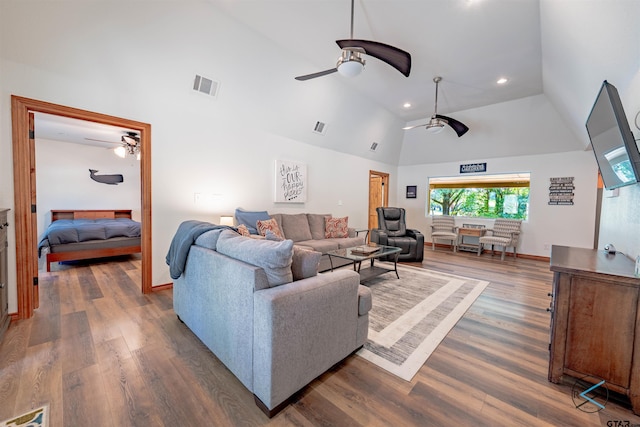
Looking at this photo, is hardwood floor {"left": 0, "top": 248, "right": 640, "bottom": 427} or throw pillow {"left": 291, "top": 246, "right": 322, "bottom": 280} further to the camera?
throw pillow {"left": 291, "top": 246, "right": 322, "bottom": 280}

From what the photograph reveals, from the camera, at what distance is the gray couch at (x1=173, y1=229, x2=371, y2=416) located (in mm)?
1393

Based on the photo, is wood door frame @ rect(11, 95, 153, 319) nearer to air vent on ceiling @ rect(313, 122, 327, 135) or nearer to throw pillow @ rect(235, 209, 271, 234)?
throw pillow @ rect(235, 209, 271, 234)

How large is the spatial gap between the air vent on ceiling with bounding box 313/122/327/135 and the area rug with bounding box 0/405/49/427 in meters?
→ 4.77

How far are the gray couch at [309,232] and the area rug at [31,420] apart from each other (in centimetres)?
316

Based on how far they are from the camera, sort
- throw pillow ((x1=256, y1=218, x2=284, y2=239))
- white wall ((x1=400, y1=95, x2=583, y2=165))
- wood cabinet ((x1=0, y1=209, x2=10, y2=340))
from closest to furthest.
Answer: wood cabinet ((x1=0, y1=209, x2=10, y2=340)) < throw pillow ((x1=256, y1=218, x2=284, y2=239)) < white wall ((x1=400, y1=95, x2=583, y2=165))

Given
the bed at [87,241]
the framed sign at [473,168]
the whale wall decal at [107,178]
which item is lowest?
the bed at [87,241]

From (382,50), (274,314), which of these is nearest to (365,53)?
(382,50)

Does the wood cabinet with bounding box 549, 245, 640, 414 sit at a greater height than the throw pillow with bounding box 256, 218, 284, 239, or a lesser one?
lesser

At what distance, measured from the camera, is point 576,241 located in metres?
5.27

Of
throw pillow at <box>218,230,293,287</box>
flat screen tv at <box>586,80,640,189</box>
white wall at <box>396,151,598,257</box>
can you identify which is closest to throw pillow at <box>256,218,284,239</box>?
throw pillow at <box>218,230,293,287</box>

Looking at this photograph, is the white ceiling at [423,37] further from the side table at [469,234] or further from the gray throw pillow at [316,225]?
the side table at [469,234]

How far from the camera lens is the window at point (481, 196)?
19.9 feet

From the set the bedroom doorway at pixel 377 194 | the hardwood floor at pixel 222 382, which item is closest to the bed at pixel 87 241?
the hardwood floor at pixel 222 382

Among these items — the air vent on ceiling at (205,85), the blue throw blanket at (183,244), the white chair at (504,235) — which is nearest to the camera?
the blue throw blanket at (183,244)
